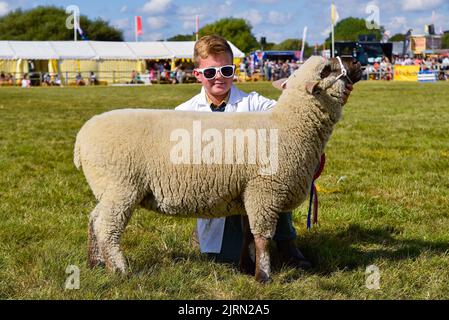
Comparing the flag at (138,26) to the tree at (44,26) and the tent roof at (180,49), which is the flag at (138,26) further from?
the tree at (44,26)

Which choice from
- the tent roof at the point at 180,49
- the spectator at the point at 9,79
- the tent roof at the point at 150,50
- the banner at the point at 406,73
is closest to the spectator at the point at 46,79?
the spectator at the point at 9,79

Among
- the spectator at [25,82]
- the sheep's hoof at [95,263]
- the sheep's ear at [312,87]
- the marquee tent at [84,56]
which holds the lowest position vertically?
the sheep's hoof at [95,263]

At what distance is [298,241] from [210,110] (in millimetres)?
1175

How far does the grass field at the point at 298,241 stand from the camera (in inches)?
122

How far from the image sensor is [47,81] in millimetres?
35344

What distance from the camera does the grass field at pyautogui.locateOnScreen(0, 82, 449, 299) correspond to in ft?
10.2

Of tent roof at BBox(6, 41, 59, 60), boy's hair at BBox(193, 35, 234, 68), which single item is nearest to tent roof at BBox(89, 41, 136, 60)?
tent roof at BBox(6, 41, 59, 60)

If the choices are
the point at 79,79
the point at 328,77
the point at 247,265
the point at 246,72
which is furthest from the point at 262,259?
the point at 246,72

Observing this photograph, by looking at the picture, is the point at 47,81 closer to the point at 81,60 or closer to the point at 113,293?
the point at 81,60

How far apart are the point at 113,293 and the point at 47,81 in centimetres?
3442

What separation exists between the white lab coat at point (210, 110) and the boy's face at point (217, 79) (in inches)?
3.8

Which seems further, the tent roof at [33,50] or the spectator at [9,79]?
the tent roof at [33,50]

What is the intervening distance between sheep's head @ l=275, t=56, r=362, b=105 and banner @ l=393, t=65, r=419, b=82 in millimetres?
34108

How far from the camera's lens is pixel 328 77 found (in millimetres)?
3221
